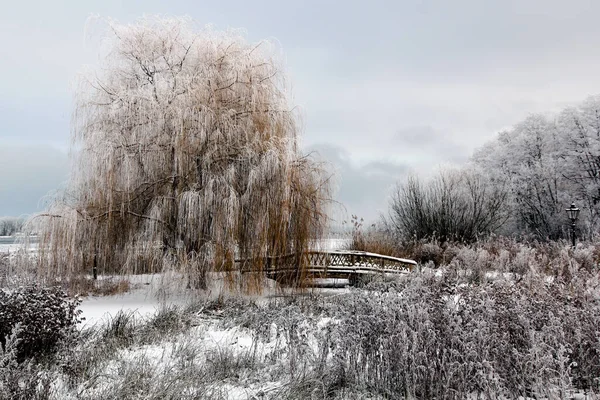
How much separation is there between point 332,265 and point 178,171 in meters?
5.74

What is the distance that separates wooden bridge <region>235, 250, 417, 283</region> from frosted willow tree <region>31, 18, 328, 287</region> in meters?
0.21

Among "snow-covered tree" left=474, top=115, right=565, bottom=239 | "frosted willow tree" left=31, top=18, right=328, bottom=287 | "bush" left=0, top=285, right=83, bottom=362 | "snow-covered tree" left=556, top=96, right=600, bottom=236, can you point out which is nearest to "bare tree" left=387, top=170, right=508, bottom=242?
"snow-covered tree" left=474, top=115, right=565, bottom=239

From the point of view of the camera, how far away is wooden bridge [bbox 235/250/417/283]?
39.0 ft

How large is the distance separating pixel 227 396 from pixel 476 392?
2.48 metres

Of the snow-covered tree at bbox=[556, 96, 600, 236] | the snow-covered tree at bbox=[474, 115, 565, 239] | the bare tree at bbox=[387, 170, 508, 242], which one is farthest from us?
the snow-covered tree at bbox=[474, 115, 565, 239]

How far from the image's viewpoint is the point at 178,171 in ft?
39.0

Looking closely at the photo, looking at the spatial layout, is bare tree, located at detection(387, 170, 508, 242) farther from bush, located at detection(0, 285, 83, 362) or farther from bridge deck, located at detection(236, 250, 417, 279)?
bush, located at detection(0, 285, 83, 362)

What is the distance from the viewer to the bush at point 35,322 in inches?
245

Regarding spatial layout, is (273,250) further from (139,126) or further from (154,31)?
(154,31)

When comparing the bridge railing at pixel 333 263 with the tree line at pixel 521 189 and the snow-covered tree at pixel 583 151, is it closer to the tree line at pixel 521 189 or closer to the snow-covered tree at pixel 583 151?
the tree line at pixel 521 189

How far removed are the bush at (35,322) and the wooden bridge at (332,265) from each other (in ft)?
17.5

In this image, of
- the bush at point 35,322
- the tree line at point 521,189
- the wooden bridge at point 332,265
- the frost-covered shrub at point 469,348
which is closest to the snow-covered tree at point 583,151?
the tree line at point 521,189

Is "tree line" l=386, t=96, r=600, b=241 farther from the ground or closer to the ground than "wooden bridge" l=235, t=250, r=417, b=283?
farther from the ground

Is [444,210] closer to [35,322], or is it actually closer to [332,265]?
[332,265]
